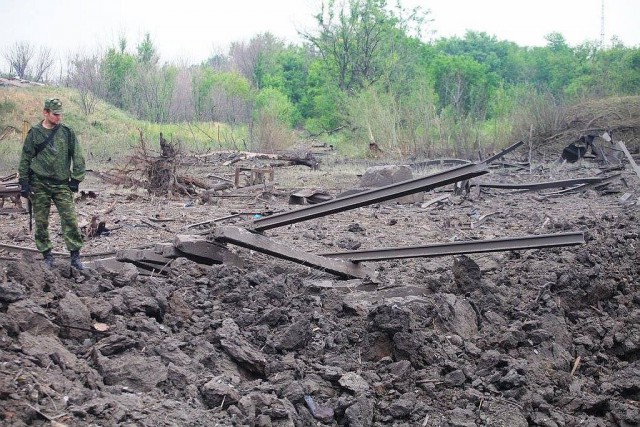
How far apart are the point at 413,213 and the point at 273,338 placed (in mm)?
8162

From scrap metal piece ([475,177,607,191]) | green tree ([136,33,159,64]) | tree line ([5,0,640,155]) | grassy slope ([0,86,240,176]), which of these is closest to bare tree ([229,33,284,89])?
tree line ([5,0,640,155])

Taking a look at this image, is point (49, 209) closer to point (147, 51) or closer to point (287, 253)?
point (287, 253)

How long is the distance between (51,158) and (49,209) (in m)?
0.52

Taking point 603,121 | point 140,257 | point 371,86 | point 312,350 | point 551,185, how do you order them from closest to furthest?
point 312,350 < point 140,257 < point 551,185 < point 603,121 < point 371,86

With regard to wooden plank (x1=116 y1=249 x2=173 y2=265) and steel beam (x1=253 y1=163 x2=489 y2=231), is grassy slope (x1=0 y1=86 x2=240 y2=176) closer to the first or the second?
wooden plank (x1=116 y1=249 x2=173 y2=265)

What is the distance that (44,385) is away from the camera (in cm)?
355

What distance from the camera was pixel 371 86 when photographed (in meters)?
35.8

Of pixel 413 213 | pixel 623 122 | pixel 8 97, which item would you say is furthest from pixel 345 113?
pixel 413 213

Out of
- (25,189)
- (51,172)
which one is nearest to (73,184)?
(51,172)

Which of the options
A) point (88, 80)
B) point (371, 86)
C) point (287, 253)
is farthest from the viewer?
point (88, 80)

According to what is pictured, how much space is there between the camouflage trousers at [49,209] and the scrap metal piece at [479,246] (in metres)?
2.95

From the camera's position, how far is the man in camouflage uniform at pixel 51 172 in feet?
23.4

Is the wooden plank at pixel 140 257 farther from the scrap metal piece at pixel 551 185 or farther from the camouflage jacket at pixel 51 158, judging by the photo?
the scrap metal piece at pixel 551 185

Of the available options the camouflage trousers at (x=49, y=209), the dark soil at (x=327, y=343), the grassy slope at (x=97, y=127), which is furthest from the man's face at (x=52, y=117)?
the grassy slope at (x=97, y=127)
